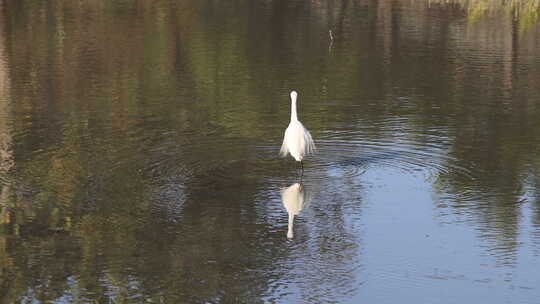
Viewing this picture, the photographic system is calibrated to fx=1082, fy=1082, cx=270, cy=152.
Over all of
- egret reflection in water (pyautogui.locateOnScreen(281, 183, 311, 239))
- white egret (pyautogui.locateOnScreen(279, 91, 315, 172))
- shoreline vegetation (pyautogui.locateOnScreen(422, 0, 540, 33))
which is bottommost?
egret reflection in water (pyautogui.locateOnScreen(281, 183, 311, 239))

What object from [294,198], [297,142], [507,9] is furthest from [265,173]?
[507,9]

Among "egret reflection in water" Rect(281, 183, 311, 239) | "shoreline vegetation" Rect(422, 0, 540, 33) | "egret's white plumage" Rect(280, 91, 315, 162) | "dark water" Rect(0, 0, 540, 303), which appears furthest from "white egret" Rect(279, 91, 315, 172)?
"shoreline vegetation" Rect(422, 0, 540, 33)

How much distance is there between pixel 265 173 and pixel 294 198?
127cm

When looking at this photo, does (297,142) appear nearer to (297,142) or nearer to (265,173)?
(297,142)

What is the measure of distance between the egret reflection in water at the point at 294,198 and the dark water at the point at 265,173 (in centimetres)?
6

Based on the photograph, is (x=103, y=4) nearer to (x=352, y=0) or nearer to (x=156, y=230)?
(x=352, y=0)

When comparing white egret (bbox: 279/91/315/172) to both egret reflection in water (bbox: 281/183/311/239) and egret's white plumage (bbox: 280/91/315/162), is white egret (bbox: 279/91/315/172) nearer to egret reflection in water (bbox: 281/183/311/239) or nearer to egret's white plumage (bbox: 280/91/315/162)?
egret's white plumage (bbox: 280/91/315/162)

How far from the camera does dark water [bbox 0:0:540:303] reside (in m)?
11.1

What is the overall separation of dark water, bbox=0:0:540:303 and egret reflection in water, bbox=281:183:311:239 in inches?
2.2

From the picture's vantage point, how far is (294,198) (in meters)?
14.1

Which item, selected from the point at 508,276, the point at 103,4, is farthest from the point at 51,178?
the point at 103,4

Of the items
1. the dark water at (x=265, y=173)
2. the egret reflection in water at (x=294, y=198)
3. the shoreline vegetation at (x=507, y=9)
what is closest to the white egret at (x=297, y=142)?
the dark water at (x=265, y=173)

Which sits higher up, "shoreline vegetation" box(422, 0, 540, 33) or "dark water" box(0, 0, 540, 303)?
"shoreline vegetation" box(422, 0, 540, 33)

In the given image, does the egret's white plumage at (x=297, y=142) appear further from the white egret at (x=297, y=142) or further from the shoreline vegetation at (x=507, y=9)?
the shoreline vegetation at (x=507, y=9)
